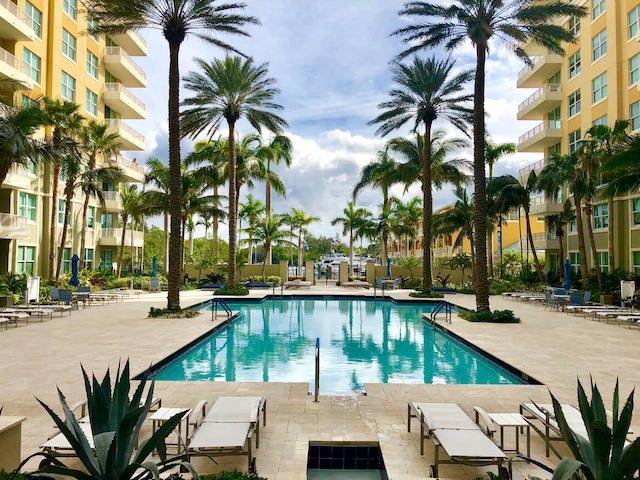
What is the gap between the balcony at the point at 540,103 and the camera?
35.4m

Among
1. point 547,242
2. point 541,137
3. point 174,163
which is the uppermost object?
point 541,137

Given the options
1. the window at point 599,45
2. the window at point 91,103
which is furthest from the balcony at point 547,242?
the window at point 91,103

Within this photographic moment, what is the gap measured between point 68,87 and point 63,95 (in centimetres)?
100

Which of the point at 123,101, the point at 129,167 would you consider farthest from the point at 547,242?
the point at 123,101

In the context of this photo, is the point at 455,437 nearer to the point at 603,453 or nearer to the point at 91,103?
the point at 603,453

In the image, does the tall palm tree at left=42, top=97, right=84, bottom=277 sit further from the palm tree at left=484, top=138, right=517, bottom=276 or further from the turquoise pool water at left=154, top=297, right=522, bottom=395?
the palm tree at left=484, top=138, right=517, bottom=276

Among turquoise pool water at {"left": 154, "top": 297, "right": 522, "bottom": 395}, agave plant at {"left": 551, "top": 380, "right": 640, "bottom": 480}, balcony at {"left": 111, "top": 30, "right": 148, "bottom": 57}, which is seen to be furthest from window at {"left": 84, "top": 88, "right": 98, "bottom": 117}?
agave plant at {"left": 551, "top": 380, "right": 640, "bottom": 480}

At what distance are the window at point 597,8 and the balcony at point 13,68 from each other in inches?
1275

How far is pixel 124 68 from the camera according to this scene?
127 ft

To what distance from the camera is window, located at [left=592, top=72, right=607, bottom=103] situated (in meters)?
29.9

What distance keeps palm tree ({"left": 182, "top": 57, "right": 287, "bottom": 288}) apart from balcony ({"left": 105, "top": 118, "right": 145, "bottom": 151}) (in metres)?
13.0

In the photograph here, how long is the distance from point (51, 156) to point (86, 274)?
1259 centimetres

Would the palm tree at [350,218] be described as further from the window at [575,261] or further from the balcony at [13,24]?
the balcony at [13,24]

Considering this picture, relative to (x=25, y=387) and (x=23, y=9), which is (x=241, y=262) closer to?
(x=23, y=9)
